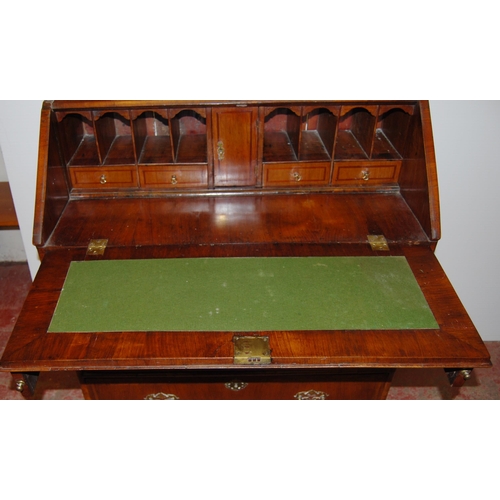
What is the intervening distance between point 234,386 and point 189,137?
1.20 metres

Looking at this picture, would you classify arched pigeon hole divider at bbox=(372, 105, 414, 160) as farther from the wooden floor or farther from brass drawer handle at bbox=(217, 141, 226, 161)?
the wooden floor

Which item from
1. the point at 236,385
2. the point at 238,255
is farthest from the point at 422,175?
the point at 236,385

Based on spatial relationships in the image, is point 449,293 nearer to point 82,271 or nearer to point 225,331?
point 225,331

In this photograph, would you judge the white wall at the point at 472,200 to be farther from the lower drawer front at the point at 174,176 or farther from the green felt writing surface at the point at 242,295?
the lower drawer front at the point at 174,176

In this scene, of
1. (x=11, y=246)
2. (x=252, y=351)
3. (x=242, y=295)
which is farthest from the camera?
(x=11, y=246)

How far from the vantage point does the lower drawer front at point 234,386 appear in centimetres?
211

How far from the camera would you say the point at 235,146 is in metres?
2.12

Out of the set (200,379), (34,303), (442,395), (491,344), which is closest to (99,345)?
(34,303)

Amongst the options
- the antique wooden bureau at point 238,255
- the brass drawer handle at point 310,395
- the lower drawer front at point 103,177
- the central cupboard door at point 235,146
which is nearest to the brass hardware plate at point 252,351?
the antique wooden bureau at point 238,255

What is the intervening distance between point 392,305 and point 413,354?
0.21 m

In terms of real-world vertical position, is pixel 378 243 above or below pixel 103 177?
below

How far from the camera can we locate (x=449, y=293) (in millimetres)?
1713

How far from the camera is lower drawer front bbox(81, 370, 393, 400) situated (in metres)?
2.11

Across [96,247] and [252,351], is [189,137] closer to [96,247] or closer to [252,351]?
[96,247]
